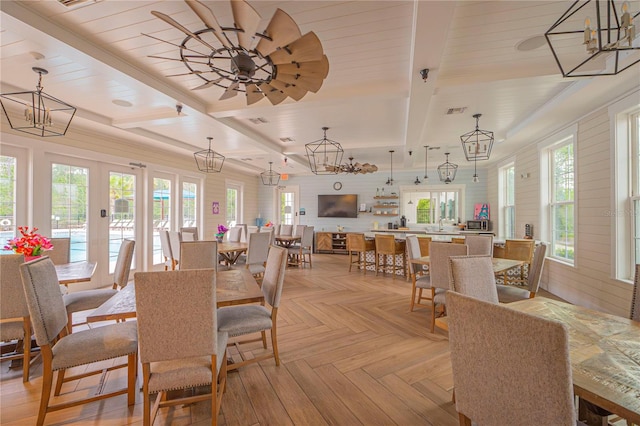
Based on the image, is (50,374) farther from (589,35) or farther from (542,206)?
(542,206)

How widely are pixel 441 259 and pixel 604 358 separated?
2.01m

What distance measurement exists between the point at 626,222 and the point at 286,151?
5.53 metres

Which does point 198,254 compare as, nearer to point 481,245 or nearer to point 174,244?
point 174,244

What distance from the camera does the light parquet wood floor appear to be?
1.89 metres

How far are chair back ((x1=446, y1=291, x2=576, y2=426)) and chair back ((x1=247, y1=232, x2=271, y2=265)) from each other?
3.91 metres

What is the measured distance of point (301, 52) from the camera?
165cm

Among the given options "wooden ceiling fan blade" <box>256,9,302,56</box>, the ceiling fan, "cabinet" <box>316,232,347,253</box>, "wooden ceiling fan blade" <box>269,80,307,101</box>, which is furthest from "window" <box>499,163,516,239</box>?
"wooden ceiling fan blade" <box>256,9,302,56</box>

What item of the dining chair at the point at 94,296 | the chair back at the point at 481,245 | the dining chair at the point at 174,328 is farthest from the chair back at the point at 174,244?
the chair back at the point at 481,245

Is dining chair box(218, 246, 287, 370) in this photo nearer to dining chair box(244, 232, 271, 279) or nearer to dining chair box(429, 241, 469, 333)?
dining chair box(429, 241, 469, 333)

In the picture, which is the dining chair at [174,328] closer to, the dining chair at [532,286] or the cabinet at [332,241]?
the dining chair at [532,286]

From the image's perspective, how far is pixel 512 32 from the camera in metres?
2.26

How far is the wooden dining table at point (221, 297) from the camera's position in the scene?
174 centimetres

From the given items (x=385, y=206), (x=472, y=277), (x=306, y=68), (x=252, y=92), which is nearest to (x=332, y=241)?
(x=385, y=206)

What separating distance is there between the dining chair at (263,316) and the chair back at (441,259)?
1.79 metres
